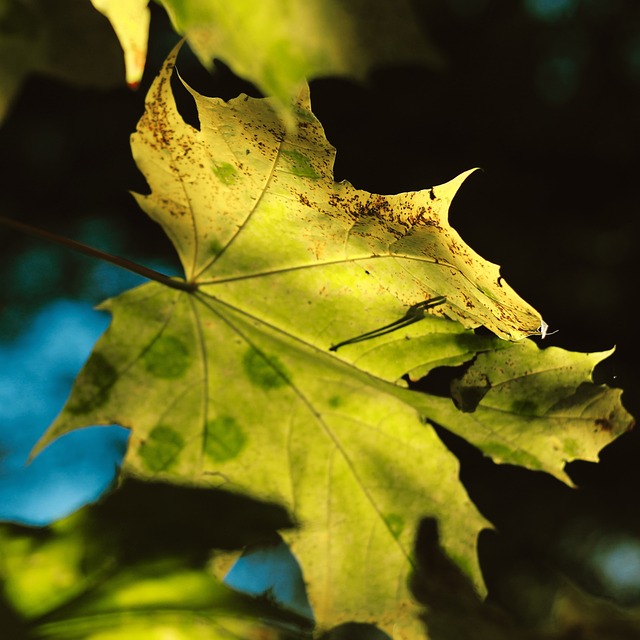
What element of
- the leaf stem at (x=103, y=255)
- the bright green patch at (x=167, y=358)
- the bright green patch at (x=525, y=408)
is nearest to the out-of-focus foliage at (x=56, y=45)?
the leaf stem at (x=103, y=255)

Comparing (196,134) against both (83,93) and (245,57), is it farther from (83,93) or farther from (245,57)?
(83,93)

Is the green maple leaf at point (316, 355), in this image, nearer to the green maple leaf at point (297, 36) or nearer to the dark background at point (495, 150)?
the green maple leaf at point (297, 36)

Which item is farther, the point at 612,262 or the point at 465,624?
the point at 612,262

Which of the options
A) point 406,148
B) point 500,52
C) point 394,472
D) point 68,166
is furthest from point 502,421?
point 68,166

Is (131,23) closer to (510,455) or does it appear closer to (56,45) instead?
(56,45)

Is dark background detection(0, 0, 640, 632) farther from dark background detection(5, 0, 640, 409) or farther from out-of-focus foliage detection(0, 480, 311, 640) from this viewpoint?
out-of-focus foliage detection(0, 480, 311, 640)

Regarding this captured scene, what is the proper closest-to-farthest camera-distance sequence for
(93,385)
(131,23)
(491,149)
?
(131,23), (93,385), (491,149)

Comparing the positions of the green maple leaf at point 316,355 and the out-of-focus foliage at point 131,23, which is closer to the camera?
the out-of-focus foliage at point 131,23

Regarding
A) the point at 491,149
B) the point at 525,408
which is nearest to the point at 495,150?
the point at 491,149
